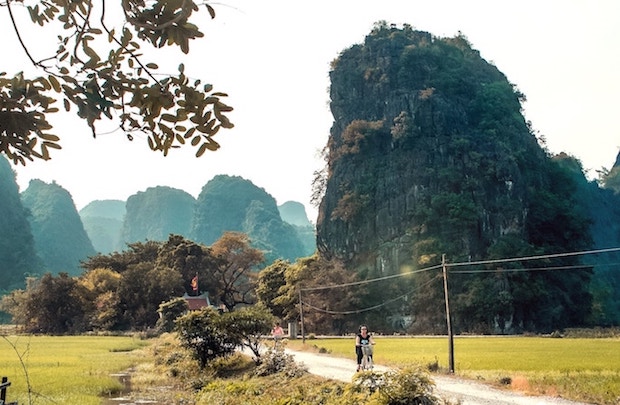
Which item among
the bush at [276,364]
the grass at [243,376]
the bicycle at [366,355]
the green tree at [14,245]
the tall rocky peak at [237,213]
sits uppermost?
the tall rocky peak at [237,213]

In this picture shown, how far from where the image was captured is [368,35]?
64.1 meters

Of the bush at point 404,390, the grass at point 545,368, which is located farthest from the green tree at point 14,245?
the bush at point 404,390

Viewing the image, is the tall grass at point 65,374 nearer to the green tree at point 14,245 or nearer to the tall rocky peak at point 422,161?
the tall rocky peak at point 422,161

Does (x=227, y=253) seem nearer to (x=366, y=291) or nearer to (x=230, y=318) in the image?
(x=366, y=291)

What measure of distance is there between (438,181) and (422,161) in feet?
8.58

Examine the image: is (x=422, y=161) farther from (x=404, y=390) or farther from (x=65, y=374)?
(x=404, y=390)

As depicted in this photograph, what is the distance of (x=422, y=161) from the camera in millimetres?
53625

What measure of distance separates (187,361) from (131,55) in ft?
72.4

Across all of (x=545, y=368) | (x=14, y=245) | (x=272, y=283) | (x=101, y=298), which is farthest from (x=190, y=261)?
(x=14, y=245)

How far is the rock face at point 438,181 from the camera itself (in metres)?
48.6

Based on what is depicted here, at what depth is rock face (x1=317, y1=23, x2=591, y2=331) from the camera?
159 ft

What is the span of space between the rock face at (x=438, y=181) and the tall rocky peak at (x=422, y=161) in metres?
0.11

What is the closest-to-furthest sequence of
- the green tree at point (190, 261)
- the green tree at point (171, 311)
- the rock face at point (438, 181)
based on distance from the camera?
the green tree at point (171, 311)
the rock face at point (438, 181)
the green tree at point (190, 261)

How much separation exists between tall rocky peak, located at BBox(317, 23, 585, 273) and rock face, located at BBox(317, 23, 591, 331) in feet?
0.36
